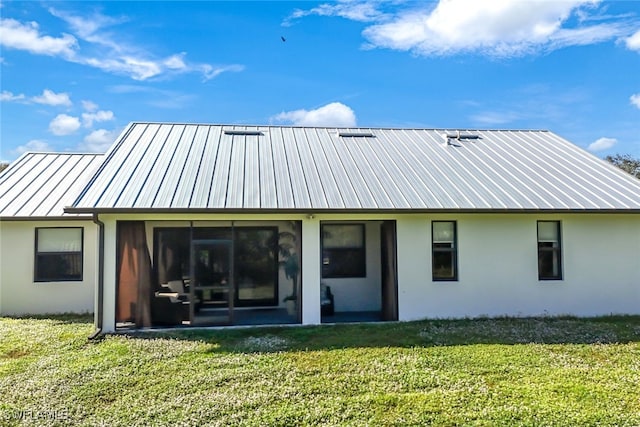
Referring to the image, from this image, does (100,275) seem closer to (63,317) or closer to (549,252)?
(63,317)

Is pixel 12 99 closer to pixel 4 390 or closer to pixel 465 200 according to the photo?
pixel 4 390

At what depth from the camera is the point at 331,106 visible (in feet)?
74.4

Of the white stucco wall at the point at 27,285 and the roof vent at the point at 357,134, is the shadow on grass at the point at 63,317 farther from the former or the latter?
the roof vent at the point at 357,134

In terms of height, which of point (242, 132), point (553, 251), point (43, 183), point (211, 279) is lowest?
point (211, 279)

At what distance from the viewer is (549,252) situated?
1028 centimetres

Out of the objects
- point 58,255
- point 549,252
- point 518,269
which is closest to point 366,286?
point 518,269

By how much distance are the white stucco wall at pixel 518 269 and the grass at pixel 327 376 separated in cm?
95

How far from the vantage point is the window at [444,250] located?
32.3 ft

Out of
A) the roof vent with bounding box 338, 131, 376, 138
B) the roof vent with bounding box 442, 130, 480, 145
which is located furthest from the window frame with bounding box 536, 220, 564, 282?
the roof vent with bounding box 338, 131, 376, 138

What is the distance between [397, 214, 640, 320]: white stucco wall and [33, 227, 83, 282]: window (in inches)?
329

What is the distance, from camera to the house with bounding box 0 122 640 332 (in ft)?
29.6

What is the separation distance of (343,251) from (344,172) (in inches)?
93.0

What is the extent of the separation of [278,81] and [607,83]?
12.7m

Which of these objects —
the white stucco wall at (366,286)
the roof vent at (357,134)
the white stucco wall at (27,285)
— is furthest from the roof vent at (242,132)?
the white stucco wall at (27,285)
